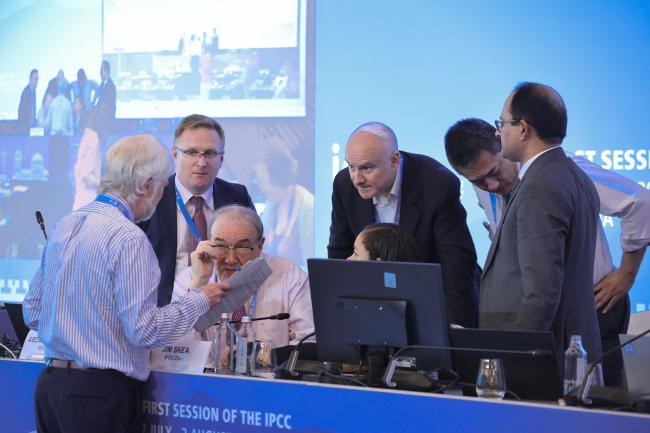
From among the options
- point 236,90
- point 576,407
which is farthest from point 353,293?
point 236,90

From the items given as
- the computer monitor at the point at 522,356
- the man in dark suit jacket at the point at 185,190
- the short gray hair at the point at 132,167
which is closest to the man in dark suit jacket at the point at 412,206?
the man in dark suit jacket at the point at 185,190

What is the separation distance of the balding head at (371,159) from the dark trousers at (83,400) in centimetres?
137

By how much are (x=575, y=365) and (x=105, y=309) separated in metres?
1.29

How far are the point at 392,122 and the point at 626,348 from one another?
2754 millimetres

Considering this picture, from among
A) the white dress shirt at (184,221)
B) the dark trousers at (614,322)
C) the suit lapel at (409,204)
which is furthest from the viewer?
the white dress shirt at (184,221)

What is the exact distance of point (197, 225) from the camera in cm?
374

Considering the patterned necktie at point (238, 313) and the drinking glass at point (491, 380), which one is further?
the patterned necktie at point (238, 313)

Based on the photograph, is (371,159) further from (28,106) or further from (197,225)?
(28,106)

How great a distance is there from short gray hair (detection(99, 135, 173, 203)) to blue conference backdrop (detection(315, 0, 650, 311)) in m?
2.64

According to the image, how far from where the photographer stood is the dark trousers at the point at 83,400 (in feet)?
7.82

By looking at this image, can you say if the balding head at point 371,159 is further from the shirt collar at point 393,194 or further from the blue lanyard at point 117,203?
the blue lanyard at point 117,203

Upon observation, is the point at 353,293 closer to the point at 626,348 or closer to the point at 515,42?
the point at 626,348

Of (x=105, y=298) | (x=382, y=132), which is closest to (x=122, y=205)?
(x=105, y=298)

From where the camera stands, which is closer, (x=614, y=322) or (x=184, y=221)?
(x=614, y=322)
